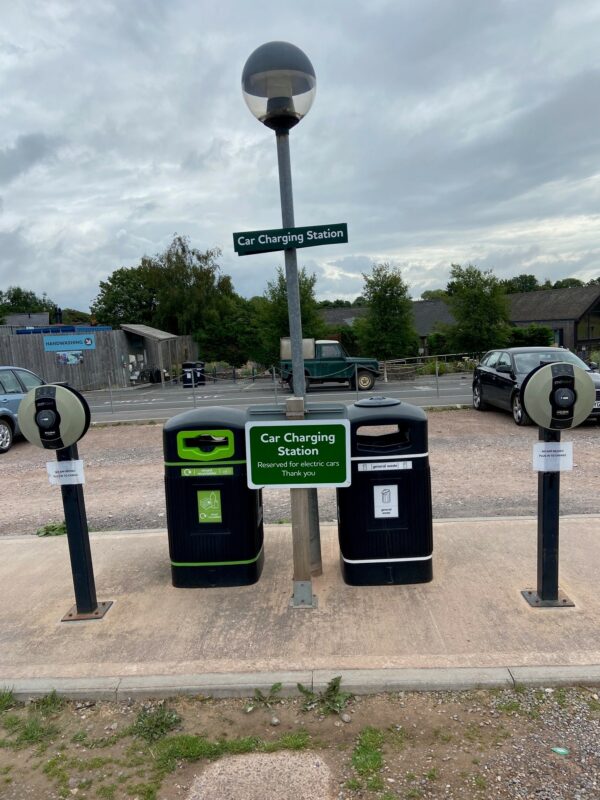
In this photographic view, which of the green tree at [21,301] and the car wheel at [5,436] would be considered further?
the green tree at [21,301]

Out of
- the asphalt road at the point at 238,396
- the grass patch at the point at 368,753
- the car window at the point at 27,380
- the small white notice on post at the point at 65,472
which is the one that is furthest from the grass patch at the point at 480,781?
the asphalt road at the point at 238,396

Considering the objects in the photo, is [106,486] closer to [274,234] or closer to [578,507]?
[274,234]

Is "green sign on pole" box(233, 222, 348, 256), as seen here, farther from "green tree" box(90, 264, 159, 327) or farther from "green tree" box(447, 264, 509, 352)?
"green tree" box(90, 264, 159, 327)

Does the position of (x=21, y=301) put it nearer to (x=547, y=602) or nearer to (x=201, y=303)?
(x=201, y=303)

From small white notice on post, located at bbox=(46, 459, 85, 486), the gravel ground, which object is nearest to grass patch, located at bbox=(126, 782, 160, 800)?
small white notice on post, located at bbox=(46, 459, 85, 486)

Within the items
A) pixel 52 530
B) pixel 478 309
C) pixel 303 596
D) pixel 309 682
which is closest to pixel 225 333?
pixel 478 309

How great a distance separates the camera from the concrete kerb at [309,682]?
10.5ft

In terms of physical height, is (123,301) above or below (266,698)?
above

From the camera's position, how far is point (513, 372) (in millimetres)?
11562

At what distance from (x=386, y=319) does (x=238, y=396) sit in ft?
29.8

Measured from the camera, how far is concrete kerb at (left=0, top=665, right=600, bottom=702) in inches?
126

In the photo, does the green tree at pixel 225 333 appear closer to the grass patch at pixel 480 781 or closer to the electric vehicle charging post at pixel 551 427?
the electric vehicle charging post at pixel 551 427

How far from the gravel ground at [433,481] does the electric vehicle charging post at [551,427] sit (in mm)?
→ 2224

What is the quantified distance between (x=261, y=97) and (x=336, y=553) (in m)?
3.62
